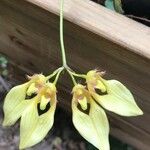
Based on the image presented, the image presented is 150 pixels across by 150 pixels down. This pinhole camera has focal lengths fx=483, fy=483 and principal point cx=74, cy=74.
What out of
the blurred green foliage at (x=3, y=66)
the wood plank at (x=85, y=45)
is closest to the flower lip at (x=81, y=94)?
the wood plank at (x=85, y=45)

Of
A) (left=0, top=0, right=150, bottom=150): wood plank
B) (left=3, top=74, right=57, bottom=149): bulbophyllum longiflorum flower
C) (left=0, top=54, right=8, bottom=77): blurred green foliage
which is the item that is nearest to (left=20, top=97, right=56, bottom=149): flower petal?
(left=3, top=74, right=57, bottom=149): bulbophyllum longiflorum flower

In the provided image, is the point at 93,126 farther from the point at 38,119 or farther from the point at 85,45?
the point at 85,45

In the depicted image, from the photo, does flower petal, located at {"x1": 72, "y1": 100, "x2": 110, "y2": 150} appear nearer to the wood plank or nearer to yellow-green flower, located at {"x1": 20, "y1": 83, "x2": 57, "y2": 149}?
yellow-green flower, located at {"x1": 20, "y1": 83, "x2": 57, "y2": 149}

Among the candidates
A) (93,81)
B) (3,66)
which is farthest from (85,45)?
(3,66)

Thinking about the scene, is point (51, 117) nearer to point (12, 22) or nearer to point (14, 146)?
point (12, 22)

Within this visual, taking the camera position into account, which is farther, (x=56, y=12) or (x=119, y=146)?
(x=119, y=146)

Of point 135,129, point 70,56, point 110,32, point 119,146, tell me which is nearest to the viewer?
point 110,32

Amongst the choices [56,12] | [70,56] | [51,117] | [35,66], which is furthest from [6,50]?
[51,117]
